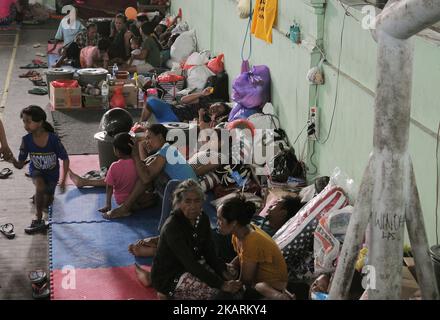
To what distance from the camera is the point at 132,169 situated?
8.43 m

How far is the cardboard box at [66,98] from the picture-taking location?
1260 cm

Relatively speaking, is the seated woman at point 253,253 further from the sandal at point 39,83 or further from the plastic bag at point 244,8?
the sandal at point 39,83

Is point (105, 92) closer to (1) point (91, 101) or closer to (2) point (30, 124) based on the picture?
(1) point (91, 101)

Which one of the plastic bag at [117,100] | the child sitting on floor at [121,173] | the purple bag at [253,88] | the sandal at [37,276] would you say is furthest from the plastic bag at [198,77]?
the sandal at [37,276]

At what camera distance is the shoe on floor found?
8.17 m

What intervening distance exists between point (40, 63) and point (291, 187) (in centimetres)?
841

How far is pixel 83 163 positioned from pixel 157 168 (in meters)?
2.24

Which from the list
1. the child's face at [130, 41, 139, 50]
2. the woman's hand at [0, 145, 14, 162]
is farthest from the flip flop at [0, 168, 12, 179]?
the child's face at [130, 41, 139, 50]

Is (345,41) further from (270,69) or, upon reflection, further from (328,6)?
(270,69)

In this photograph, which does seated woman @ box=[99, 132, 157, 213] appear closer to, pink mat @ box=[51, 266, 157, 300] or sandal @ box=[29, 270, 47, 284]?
pink mat @ box=[51, 266, 157, 300]

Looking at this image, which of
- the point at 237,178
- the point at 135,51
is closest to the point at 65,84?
the point at 135,51

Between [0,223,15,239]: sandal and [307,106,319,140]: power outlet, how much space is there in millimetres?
3265

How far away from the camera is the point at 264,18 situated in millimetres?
10406
